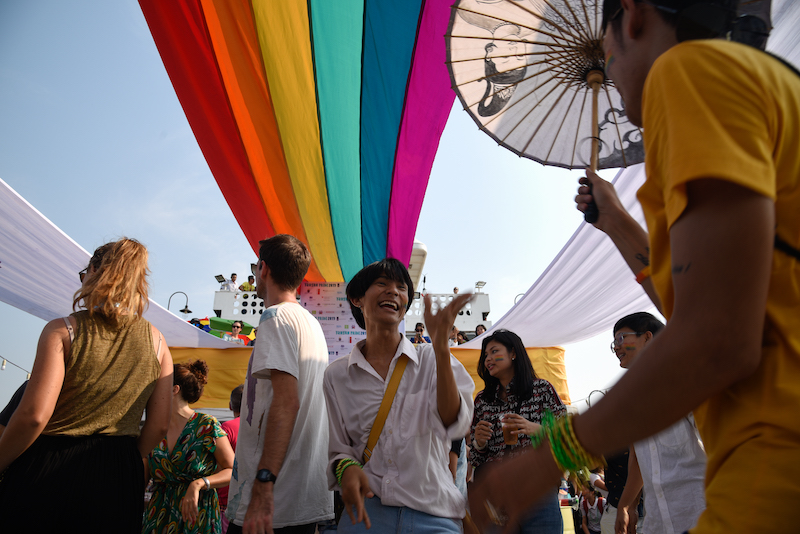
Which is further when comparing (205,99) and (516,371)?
(205,99)

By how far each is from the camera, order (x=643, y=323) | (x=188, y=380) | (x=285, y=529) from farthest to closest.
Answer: (x=188, y=380) < (x=643, y=323) < (x=285, y=529)

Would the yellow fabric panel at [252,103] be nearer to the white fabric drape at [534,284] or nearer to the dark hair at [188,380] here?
the white fabric drape at [534,284]

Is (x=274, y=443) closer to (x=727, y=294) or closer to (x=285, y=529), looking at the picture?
(x=285, y=529)

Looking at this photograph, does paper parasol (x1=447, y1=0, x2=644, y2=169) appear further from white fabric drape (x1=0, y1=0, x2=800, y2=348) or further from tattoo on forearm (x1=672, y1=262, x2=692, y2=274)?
tattoo on forearm (x1=672, y1=262, x2=692, y2=274)

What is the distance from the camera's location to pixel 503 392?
3.38m

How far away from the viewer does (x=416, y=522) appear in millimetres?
1696

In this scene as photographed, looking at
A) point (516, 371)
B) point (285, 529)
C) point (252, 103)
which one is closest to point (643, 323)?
point (516, 371)

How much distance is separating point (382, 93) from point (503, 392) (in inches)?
146

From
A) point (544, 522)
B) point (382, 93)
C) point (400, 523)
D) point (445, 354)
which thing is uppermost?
point (382, 93)

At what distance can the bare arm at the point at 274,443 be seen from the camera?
6.04 feet

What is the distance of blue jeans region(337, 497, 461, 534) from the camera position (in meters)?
1.69

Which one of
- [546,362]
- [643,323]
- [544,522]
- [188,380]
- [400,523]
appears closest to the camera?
[400,523]

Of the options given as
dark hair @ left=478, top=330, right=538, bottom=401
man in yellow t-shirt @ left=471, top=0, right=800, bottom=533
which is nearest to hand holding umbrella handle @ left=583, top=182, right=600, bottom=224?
man in yellow t-shirt @ left=471, top=0, right=800, bottom=533

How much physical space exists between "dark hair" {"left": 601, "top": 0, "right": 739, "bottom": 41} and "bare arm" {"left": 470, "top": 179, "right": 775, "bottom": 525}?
0.35m
